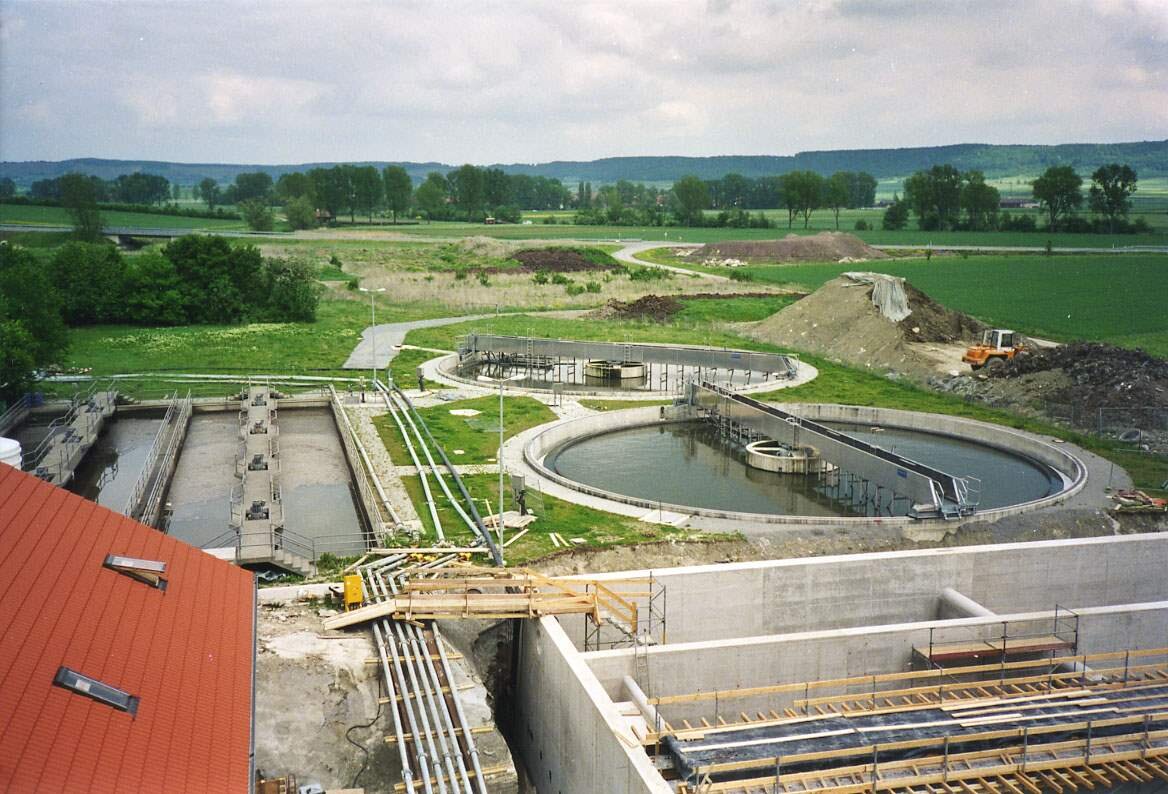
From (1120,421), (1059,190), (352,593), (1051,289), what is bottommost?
(352,593)

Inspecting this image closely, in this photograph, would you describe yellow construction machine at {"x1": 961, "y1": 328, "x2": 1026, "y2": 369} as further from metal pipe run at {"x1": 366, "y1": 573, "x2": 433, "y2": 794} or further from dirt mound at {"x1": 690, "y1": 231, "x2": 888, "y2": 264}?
dirt mound at {"x1": 690, "y1": 231, "x2": 888, "y2": 264}

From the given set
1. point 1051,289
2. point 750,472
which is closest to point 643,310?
point 1051,289

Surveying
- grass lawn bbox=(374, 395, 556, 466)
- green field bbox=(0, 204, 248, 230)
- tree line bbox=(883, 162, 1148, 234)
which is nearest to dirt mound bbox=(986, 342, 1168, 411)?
grass lawn bbox=(374, 395, 556, 466)

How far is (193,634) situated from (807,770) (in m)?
13.0

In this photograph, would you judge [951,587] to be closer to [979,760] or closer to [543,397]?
[979,760]

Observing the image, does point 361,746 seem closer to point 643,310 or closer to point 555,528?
point 555,528

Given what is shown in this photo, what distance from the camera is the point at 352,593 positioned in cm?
2772

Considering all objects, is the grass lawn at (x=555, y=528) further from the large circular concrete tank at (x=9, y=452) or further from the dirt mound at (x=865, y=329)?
the dirt mound at (x=865, y=329)

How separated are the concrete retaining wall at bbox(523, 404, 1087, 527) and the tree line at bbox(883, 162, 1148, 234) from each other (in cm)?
11396

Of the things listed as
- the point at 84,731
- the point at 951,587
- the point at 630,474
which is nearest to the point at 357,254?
the point at 630,474

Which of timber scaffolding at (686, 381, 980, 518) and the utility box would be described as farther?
timber scaffolding at (686, 381, 980, 518)

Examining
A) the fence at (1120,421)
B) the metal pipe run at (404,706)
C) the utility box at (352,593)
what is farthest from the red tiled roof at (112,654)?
the fence at (1120,421)

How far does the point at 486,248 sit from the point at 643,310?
5568cm

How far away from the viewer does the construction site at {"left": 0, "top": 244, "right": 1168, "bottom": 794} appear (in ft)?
72.5
